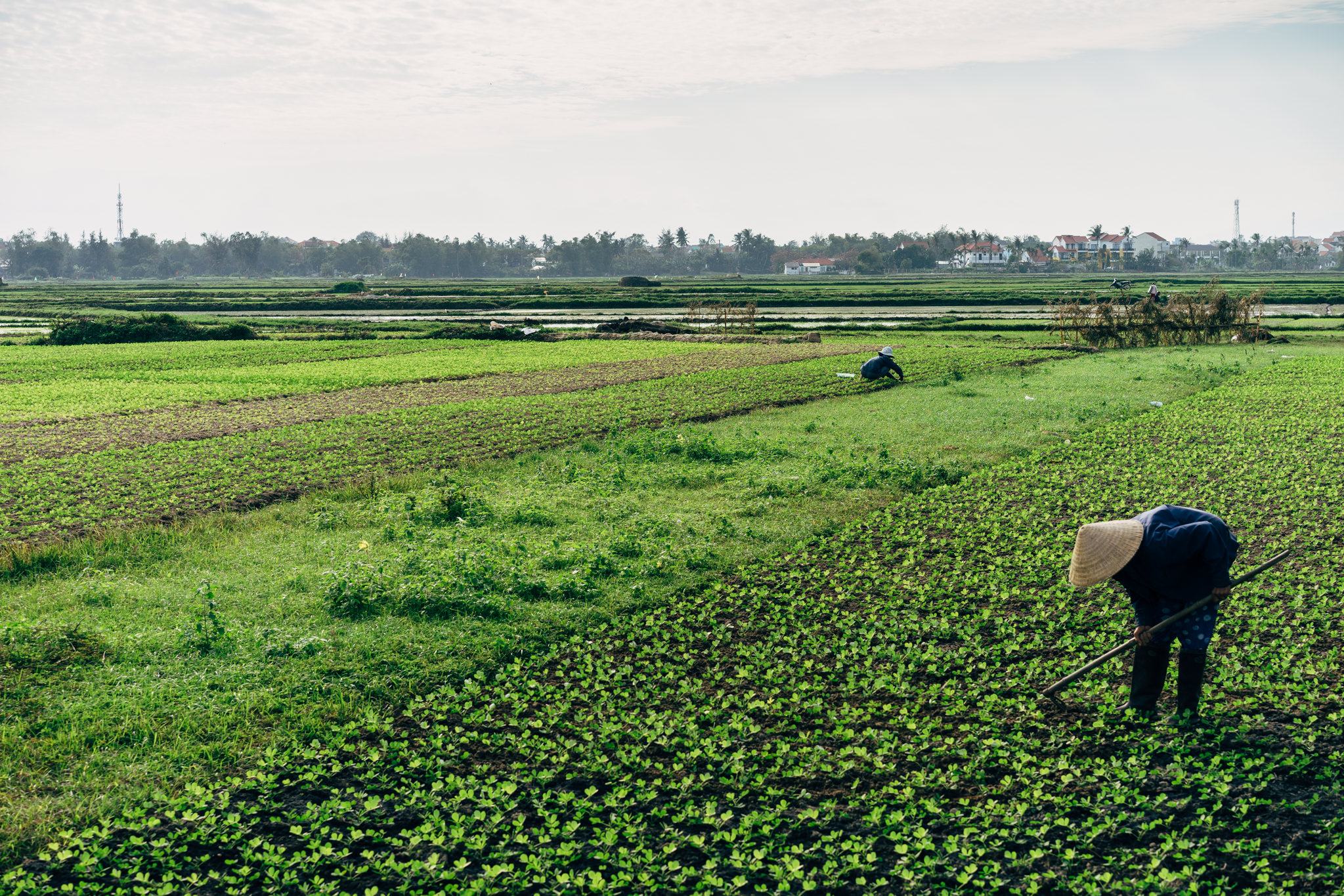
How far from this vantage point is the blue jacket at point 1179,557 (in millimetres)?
7371

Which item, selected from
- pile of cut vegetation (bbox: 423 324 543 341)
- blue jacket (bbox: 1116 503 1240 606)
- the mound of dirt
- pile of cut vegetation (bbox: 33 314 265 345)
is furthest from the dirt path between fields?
pile of cut vegetation (bbox: 33 314 265 345)

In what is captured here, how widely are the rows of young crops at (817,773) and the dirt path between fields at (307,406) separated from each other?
15.4 meters

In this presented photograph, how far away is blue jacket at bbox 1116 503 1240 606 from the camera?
24.2 ft

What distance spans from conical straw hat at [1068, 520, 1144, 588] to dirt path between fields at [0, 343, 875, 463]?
62.5 ft

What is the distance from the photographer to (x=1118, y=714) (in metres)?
8.30

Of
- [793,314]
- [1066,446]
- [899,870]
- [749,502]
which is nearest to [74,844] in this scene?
[899,870]

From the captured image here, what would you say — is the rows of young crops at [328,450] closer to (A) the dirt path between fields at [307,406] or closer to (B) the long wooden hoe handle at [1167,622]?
(A) the dirt path between fields at [307,406]

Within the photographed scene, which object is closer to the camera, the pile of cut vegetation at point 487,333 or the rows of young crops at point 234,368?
the rows of young crops at point 234,368

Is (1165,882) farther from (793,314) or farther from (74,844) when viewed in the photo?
(793,314)

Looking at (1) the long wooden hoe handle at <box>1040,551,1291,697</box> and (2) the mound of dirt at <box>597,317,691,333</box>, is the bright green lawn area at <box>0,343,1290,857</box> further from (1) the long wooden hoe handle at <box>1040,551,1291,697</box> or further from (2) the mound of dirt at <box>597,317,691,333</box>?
(2) the mound of dirt at <box>597,317,691,333</box>

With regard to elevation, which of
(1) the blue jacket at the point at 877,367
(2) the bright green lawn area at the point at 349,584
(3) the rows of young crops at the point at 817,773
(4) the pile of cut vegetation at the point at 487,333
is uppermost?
(4) the pile of cut vegetation at the point at 487,333

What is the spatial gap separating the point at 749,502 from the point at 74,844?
10.6m

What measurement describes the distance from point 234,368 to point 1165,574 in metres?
36.7

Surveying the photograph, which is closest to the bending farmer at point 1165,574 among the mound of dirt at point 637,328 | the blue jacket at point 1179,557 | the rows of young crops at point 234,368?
the blue jacket at point 1179,557
